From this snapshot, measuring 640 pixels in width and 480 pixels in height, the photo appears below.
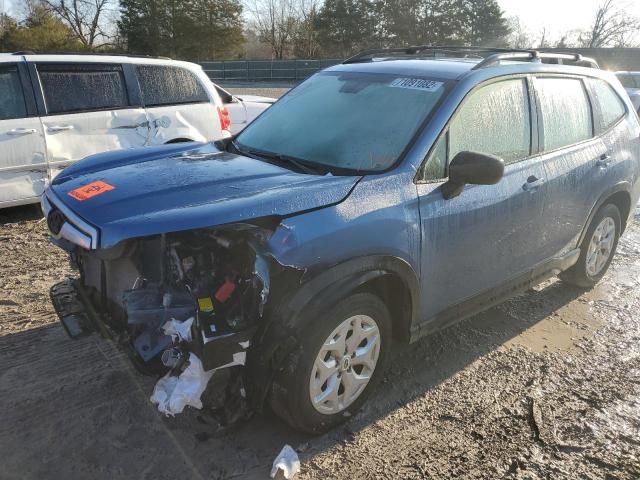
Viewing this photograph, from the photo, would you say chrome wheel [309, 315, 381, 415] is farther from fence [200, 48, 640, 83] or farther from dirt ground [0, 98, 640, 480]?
fence [200, 48, 640, 83]

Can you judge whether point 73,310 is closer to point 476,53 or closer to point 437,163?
point 437,163

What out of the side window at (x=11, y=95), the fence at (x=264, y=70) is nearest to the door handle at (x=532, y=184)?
the side window at (x=11, y=95)

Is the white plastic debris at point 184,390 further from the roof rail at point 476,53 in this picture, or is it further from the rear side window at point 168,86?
the rear side window at point 168,86

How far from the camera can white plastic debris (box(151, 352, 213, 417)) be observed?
8.52 ft

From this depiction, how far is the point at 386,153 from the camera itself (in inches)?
125

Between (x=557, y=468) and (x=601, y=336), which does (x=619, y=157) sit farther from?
(x=557, y=468)

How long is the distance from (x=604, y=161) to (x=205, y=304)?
342cm

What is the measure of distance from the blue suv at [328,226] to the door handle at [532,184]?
0.01 meters

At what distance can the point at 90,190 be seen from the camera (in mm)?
2898

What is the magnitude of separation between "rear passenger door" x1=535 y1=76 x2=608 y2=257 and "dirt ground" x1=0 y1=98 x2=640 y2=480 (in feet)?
2.66

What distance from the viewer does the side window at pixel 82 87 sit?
619 cm

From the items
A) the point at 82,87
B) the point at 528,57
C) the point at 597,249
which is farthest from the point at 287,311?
the point at 82,87

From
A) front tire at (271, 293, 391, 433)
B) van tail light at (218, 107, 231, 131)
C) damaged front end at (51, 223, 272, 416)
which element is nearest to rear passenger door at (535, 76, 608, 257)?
front tire at (271, 293, 391, 433)

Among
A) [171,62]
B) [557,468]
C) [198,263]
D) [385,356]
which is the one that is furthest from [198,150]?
[171,62]
